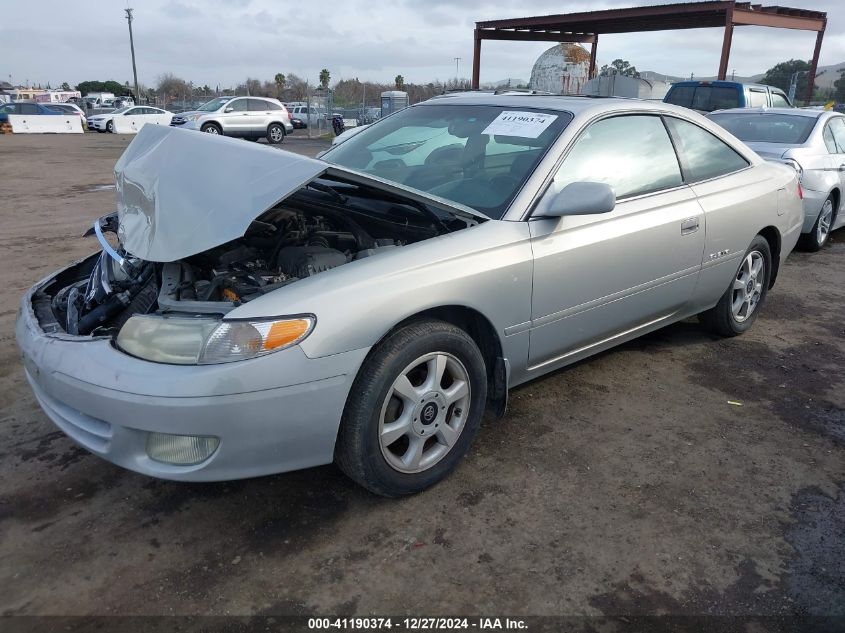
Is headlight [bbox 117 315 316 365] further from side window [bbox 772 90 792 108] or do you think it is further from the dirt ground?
side window [bbox 772 90 792 108]

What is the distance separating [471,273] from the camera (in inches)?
103

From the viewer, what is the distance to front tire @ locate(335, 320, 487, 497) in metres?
2.38

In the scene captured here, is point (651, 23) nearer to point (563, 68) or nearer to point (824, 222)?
point (563, 68)

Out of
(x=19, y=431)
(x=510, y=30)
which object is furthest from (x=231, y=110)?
(x=19, y=431)

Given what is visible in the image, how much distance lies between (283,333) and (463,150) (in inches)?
64.6

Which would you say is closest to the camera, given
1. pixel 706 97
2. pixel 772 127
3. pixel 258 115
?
pixel 772 127

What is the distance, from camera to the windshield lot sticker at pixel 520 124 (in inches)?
126

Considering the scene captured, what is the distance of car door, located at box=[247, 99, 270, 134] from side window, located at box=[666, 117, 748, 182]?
2237cm

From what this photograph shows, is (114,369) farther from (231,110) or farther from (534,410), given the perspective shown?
(231,110)

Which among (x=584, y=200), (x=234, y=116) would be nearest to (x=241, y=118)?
(x=234, y=116)

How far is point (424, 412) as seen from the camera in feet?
8.45

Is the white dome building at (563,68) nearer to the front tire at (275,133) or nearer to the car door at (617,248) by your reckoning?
the front tire at (275,133)

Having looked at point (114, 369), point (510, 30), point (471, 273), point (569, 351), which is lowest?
point (569, 351)

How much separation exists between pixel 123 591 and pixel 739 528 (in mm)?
2235
